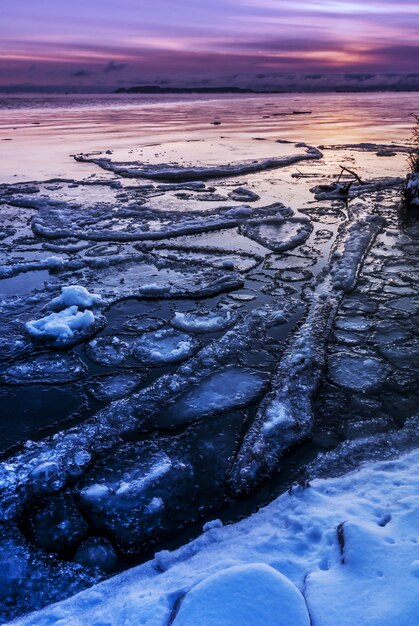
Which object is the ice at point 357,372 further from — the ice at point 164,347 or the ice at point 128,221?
the ice at point 128,221

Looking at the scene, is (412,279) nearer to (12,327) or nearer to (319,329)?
(319,329)

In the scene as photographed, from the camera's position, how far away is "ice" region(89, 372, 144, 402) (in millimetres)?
4668

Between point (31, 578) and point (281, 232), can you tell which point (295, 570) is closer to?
point (31, 578)

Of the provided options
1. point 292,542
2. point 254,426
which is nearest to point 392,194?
point 254,426

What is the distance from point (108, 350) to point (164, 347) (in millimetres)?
651

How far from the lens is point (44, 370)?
5082 millimetres

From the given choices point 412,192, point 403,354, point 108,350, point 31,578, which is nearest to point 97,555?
point 31,578

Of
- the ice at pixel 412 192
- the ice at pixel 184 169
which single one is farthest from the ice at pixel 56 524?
the ice at pixel 184 169

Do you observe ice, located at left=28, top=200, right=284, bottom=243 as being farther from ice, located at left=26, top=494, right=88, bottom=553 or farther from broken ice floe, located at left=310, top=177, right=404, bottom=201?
ice, located at left=26, top=494, right=88, bottom=553

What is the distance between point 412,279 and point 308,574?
561cm

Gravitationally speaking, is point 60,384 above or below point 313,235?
below

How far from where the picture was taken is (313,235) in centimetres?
966

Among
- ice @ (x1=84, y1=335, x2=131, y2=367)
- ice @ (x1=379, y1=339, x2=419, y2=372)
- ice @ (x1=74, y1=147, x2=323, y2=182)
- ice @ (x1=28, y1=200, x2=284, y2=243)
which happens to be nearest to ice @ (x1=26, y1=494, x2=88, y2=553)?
ice @ (x1=84, y1=335, x2=131, y2=367)

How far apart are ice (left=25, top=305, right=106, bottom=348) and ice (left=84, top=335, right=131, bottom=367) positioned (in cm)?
23
